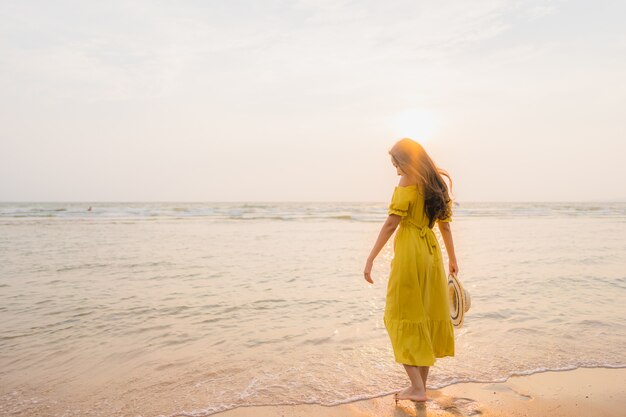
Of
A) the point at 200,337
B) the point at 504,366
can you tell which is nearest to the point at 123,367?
the point at 200,337

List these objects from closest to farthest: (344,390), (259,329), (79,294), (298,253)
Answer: (344,390), (259,329), (79,294), (298,253)

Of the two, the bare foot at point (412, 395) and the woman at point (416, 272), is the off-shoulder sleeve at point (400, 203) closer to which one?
the woman at point (416, 272)

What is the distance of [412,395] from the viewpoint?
365 centimetres

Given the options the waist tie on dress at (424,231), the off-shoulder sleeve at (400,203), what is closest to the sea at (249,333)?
the waist tie on dress at (424,231)

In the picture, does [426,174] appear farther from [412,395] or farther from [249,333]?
[249,333]

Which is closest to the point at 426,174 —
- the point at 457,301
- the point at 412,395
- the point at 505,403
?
the point at 457,301

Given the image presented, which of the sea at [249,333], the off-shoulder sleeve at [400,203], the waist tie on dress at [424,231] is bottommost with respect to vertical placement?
the sea at [249,333]

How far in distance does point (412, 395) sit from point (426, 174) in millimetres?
1762

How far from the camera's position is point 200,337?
17.6 ft

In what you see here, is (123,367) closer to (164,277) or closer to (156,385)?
(156,385)

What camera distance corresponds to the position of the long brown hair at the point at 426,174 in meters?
3.65

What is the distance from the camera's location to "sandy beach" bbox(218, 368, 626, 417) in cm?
348

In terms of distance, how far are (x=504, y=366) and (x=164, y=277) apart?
6.66 m

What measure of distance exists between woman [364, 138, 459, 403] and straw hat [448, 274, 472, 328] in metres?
0.17
